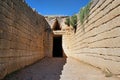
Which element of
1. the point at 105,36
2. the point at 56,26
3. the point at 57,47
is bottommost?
the point at 57,47

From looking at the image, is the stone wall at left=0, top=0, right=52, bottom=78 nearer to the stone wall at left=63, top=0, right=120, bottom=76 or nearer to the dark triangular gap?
the stone wall at left=63, top=0, right=120, bottom=76

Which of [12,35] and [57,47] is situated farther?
[57,47]

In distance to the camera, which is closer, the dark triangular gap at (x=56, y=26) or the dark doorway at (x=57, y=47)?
the dark triangular gap at (x=56, y=26)

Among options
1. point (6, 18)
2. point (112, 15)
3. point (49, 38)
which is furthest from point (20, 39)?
point (49, 38)

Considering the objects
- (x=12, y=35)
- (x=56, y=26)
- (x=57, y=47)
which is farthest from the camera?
(x=57, y=47)

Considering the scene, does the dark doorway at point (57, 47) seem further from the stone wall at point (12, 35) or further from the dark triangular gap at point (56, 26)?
the stone wall at point (12, 35)

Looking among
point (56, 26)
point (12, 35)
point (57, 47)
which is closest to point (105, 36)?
point (12, 35)

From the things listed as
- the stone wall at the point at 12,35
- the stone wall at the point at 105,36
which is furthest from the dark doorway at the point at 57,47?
the stone wall at the point at 12,35

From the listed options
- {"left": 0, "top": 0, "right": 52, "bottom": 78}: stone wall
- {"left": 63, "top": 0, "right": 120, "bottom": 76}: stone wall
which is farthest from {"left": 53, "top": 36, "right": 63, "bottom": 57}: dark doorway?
{"left": 0, "top": 0, "right": 52, "bottom": 78}: stone wall

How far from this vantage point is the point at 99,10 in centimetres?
740

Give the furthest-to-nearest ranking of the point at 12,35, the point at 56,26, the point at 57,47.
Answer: the point at 57,47 < the point at 56,26 < the point at 12,35

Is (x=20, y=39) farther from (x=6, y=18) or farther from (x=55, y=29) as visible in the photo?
(x=55, y=29)

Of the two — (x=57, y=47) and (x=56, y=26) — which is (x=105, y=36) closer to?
(x=56, y=26)

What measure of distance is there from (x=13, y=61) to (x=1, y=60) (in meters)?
1.20
